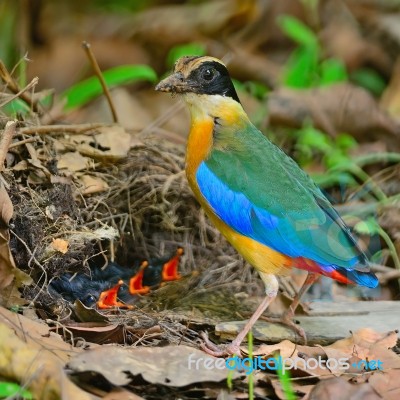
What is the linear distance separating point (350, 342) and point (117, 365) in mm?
1595

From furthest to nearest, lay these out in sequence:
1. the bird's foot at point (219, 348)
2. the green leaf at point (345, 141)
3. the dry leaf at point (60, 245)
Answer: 1. the green leaf at point (345, 141)
2. the dry leaf at point (60, 245)
3. the bird's foot at point (219, 348)

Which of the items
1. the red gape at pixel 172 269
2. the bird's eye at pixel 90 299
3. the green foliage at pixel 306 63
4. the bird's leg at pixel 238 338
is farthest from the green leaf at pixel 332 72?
the bird's eye at pixel 90 299

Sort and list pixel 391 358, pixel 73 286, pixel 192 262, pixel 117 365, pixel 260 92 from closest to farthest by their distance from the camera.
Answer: pixel 117 365, pixel 391 358, pixel 73 286, pixel 192 262, pixel 260 92

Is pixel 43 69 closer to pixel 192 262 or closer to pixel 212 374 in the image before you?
pixel 192 262

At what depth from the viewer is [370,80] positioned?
9.76 m

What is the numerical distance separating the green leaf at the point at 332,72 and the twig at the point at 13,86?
3.68 m

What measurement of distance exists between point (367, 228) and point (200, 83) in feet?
6.30

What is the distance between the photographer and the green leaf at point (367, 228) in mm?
6551

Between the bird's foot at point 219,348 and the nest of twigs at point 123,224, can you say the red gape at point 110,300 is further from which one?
the bird's foot at point 219,348

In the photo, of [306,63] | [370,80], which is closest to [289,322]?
[306,63]

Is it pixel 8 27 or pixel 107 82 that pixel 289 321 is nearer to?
pixel 107 82

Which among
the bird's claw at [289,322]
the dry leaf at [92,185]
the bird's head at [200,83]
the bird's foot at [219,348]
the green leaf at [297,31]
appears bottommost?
the bird's claw at [289,322]

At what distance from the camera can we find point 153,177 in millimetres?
6227

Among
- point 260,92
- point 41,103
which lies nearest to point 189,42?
point 260,92
